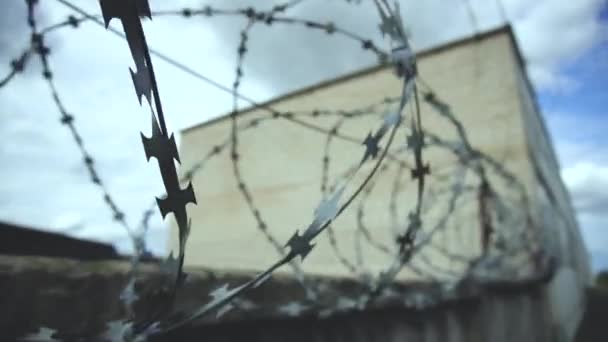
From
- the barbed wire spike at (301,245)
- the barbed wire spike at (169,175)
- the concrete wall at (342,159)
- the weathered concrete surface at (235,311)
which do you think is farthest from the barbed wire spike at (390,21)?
the concrete wall at (342,159)

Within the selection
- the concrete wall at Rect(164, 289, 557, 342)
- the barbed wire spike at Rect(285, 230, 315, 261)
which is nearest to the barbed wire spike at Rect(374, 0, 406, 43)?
the barbed wire spike at Rect(285, 230, 315, 261)

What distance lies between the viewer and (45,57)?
1548mm

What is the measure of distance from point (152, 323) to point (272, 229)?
32.2 feet

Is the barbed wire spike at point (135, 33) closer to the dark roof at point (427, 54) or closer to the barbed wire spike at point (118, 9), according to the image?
the barbed wire spike at point (118, 9)

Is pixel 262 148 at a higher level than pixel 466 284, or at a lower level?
higher

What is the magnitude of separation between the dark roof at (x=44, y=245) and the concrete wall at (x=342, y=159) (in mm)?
4432

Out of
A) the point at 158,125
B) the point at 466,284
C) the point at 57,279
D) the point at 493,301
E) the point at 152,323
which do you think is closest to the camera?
the point at 158,125

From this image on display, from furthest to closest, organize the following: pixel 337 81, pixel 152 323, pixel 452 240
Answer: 1. pixel 337 81
2. pixel 452 240
3. pixel 152 323

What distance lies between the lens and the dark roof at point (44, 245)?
4.66 m

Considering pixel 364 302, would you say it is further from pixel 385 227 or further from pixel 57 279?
pixel 385 227

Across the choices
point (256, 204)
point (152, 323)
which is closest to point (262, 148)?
point (256, 204)

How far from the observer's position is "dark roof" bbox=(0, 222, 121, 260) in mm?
4662

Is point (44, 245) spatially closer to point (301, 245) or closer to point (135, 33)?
point (301, 245)

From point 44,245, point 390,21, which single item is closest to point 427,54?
point 44,245
